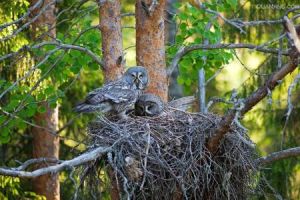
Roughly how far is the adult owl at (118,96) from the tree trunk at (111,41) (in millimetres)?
134

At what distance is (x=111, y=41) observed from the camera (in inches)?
337

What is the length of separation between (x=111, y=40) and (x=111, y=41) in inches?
0.4

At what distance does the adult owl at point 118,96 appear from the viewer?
27.5 feet

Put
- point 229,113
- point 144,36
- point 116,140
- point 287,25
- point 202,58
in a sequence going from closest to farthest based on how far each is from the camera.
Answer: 1. point 287,25
2. point 229,113
3. point 116,140
4. point 144,36
5. point 202,58

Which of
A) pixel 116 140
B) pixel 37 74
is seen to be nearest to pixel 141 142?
pixel 116 140

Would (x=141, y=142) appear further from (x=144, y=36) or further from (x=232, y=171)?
(x=144, y=36)

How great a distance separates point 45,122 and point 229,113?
5.26 metres

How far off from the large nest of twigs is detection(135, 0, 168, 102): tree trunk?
0.77m

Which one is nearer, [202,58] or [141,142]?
[141,142]

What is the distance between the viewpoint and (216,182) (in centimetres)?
758

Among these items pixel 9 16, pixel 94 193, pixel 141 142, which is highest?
pixel 9 16

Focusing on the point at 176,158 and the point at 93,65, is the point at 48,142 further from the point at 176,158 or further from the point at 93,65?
the point at 176,158

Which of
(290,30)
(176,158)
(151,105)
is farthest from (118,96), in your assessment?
(290,30)

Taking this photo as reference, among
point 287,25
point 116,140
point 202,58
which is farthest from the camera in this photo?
point 202,58
